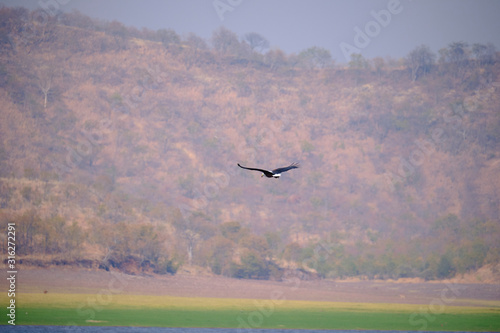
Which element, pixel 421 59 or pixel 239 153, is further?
pixel 421 59

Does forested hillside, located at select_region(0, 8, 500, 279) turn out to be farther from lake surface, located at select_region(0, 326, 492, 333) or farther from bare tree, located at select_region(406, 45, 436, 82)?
lake surface, located at select_region(0, 326, 492, 333)

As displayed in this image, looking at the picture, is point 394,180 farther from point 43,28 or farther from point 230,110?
point 43,28

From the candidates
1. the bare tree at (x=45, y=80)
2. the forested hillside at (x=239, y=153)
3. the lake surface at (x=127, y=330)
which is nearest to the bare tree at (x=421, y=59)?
the forested hillside at (x=239, y=153)

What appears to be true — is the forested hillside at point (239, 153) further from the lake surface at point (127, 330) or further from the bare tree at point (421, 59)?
the lake surface at point (127, 330)

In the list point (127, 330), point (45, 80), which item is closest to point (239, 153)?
point (45, 80)

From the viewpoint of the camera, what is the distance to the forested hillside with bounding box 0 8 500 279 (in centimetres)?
8250

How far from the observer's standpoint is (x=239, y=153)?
128 metres

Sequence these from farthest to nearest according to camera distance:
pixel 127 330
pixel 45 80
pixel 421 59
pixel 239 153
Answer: pixel 421 59 → pixel 45 80 → pixel 239 153 → pixel 127 330

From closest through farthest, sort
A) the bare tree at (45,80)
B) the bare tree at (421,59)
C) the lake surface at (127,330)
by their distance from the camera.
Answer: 1. the lake surface at (127,330)
2. the bare tree at (45,80)
3. the bare tree at (421,59)

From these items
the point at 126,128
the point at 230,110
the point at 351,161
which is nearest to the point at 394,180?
the point at 351,161

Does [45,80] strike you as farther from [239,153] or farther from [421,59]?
[421,59]

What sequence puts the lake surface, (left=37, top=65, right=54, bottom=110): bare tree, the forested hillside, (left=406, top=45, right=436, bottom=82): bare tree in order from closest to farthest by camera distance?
the lake surface, the forested hillside, (left=37, top=65, right=54, bottom=110): bare tree, (left=406, top=45, right=436, bottom=82): bare tree

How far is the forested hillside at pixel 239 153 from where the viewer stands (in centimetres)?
8250

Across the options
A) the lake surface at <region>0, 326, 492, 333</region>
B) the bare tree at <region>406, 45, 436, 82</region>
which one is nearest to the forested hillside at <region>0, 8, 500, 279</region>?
the bare tree at <region>406, 45, 436, 82</region>
